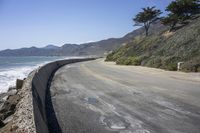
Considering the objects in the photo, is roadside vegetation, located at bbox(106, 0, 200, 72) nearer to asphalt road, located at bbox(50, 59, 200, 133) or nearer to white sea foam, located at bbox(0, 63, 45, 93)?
asphalt road, located at bbox(50, 59, 200, 133)

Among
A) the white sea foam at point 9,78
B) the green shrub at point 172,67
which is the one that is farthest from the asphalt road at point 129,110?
the white sea foam at point 9,78

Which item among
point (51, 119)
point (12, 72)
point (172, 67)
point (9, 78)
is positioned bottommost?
point (12, 72)

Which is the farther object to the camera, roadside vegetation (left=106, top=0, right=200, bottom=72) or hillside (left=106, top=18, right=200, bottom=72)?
roadside vegetation (left=106, top=0, right=200, bottom=72)

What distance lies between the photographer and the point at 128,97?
12.8 m

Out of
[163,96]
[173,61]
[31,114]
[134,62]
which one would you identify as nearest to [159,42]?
[134,62]

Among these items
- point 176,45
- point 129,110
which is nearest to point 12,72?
point 176,45

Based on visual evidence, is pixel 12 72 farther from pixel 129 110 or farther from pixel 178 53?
pixel 129 110

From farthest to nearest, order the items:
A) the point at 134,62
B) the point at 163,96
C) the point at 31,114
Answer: the point at 134,62
the point at 163,96
the point at 31,114

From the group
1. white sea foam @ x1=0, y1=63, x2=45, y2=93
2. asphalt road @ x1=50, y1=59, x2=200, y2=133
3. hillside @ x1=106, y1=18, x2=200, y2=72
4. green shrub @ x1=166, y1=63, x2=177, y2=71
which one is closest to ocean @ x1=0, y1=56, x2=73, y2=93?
A: white sea foam @ x1=0, y1=63, x2=45, y2=93

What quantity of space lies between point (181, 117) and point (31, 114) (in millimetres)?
4571

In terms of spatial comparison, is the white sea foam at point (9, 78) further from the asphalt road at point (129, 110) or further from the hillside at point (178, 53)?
the hillside at point (178, 53)

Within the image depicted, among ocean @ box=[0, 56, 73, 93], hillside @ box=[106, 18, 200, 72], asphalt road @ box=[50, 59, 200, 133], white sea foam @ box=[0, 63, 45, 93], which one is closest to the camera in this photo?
asphalt road @ box=[50, 59, 200, 133]

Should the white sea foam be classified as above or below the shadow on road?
below

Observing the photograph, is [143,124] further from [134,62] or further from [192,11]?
[192,11]
